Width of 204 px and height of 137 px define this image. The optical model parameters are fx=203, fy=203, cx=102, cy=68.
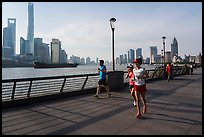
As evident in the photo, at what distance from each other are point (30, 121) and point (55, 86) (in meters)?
4.81

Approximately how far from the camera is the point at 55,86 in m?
10.2

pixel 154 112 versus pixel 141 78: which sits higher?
pixel 141 78

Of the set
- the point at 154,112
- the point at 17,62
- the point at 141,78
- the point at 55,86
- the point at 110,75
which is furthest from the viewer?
the point at 17,62

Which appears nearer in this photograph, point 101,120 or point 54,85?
point 101,120

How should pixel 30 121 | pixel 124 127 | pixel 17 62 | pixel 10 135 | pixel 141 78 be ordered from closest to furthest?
pixel 10 135 < pixel 124 127 < pixel 30 121 < pixel 141 78 < pixel 17 62

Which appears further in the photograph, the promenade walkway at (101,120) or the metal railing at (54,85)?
the metal railing at (54,85)

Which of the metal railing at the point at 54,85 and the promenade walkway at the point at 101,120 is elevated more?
the metal railing at the point at 54,85

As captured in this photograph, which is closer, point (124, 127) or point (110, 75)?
point (124, 127)

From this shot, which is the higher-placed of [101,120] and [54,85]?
[54,85]

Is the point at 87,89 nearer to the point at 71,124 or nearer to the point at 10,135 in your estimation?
the point at 71,124

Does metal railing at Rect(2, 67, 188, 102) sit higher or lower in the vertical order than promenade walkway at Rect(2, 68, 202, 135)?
higher

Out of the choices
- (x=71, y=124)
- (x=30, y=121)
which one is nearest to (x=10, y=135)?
(x=30, y=121)

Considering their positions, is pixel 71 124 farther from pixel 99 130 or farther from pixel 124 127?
pixel 124 127

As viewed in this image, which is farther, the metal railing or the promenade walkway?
the metal railing
